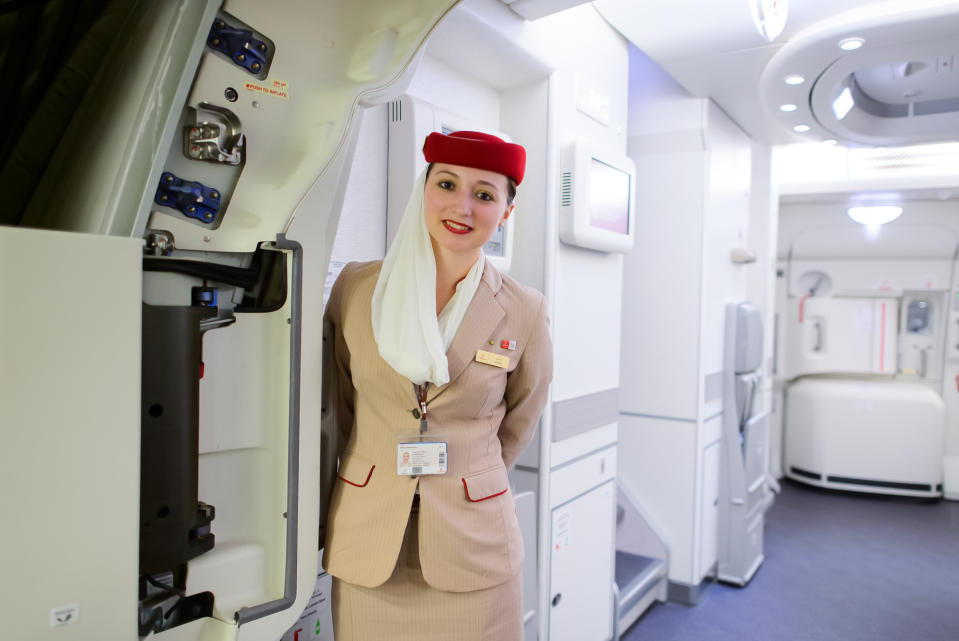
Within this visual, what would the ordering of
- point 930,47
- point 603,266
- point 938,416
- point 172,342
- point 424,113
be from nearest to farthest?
point 172,342 → point 424,113 → point 930,47 → point 603,266 → point 938,416

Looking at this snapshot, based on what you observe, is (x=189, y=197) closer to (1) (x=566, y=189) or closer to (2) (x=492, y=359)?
(2) (x=492, y=359)

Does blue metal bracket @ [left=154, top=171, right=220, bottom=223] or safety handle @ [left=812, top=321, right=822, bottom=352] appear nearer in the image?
blue metal bracket @ [left=154, top=171, right=220, bottom=223]

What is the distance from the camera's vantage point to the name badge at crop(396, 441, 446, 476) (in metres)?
1.62

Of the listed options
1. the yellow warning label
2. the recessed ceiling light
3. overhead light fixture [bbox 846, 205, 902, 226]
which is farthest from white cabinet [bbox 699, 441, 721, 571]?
overhead light fixture [bbox 846, 205, 902, 226]

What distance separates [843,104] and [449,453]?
3528mm

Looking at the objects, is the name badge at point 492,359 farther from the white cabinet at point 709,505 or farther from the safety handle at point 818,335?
the safety handle at point 818,335

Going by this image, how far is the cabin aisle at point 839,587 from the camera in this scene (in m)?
3.92

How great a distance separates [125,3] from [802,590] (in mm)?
5005

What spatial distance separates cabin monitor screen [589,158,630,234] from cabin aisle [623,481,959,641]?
2401mm

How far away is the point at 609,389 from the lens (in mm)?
3385

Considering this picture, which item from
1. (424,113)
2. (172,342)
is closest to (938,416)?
(424,113)

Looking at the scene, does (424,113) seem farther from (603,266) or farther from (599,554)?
(599,554)

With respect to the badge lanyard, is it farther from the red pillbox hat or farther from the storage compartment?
the storage compartment

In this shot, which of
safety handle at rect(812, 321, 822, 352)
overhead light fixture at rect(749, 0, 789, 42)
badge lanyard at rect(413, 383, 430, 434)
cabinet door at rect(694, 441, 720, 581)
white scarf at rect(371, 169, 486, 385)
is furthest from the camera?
safety handle at rect(812, 321, 822, 352)
